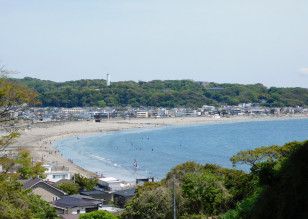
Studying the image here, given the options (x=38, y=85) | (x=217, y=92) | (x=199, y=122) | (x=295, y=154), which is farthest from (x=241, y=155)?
(x=38, y=85)

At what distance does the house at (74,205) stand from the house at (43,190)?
4.76ft

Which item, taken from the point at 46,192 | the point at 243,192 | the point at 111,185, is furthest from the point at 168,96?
the point at 243,192

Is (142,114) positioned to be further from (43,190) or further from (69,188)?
(43,190)

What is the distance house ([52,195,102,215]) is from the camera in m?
16.0

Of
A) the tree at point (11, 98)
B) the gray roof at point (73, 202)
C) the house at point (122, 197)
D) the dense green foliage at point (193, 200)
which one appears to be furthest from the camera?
the house at point (122, 197)

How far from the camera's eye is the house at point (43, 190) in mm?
17984

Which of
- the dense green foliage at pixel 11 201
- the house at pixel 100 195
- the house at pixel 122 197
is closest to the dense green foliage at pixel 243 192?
the dense green foliage at pixel 11 201

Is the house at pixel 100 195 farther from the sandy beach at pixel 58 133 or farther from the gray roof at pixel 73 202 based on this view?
the sandy beach at pixel 58 133

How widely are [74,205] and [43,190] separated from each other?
8.94ft

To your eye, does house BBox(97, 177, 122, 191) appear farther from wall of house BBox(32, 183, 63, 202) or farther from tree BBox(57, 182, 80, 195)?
wall of house BBox(32, 183, 63, 202)

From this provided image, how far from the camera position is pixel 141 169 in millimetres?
38031

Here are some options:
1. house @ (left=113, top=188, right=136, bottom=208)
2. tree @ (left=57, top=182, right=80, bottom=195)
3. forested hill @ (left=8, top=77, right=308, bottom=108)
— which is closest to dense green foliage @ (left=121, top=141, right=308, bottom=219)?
house @ (left=113, top=188, right=136, bottom=208)

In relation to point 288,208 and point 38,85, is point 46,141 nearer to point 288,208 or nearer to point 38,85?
point 288,208

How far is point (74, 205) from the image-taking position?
16203 mm
